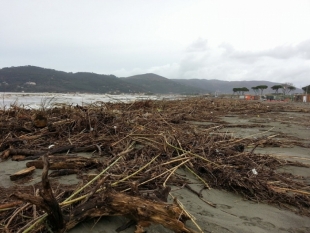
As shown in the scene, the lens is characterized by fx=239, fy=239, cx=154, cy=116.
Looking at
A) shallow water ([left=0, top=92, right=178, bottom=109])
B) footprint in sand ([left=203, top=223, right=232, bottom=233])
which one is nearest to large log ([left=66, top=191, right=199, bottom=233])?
footprint in sand ([left=203, top=223, right=232, bottom=233])

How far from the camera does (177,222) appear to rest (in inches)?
56.2

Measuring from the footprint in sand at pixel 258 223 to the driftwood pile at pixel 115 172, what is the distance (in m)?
0.43

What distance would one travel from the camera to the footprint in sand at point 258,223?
6.12 feet

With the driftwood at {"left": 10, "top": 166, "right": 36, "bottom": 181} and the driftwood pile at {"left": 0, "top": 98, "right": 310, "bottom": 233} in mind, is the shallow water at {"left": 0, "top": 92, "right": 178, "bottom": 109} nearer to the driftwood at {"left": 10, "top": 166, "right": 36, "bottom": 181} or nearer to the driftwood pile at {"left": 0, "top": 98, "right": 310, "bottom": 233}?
the driftwood pile at {"left": 0, "top": 98, "right": 310, "bottom": 233}

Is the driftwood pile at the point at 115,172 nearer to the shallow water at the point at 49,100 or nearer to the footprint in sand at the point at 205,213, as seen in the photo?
the footprint in sand at the point at 205,213

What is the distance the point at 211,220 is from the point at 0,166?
7.94ft

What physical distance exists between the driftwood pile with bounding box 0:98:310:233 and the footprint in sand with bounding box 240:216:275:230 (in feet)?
1.40

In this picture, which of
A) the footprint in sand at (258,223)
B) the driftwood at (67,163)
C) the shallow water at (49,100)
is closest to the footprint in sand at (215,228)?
the footprint in sand at (258,223)

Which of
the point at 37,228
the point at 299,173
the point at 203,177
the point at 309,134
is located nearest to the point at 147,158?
the point at 203,177

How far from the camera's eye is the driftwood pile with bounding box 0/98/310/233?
1.45m

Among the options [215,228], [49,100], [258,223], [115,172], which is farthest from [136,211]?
[49,100]

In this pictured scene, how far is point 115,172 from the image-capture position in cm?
233

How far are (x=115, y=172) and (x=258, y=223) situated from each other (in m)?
1.32

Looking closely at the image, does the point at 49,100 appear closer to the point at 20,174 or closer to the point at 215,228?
the point at 20,174
